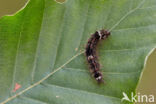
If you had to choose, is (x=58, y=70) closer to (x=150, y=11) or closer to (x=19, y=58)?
(x=19, y=58)

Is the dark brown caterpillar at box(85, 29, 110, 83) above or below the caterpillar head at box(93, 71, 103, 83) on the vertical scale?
above

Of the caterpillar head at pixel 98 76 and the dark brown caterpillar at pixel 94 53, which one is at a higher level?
the dark brown caterpillar at pixel 94 53

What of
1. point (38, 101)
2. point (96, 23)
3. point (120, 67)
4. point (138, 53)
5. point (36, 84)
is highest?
point (96, 23)

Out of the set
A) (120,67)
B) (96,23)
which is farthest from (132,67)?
(96,23)

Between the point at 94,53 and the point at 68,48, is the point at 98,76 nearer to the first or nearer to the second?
the point at 94,53

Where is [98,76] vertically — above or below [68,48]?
below

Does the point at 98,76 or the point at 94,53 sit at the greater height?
the point at 94,53

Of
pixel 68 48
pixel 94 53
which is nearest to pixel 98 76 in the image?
pixel 94 53

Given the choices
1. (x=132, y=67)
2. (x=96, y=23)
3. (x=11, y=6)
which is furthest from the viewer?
(x=11, y=6)
